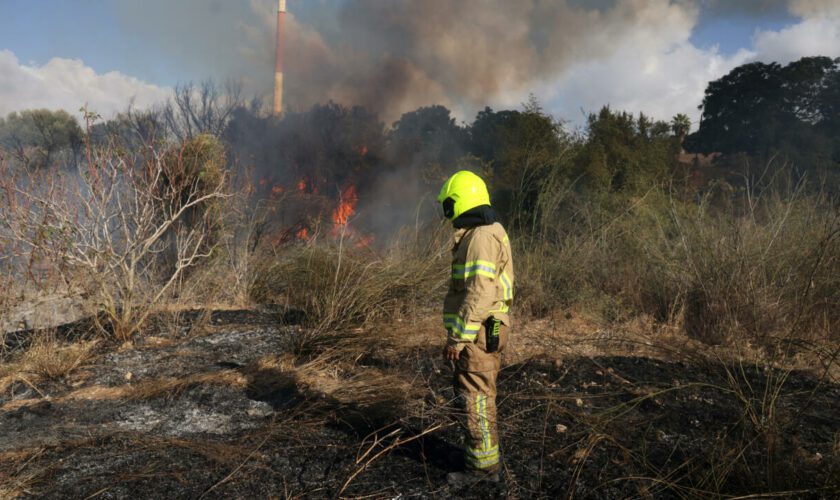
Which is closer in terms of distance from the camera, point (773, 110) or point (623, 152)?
point (623, 152)

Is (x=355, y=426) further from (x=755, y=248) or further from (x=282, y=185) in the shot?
(x=282, y=185)

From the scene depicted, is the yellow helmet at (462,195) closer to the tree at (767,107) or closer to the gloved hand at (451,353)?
the gloved hand at (451,353)

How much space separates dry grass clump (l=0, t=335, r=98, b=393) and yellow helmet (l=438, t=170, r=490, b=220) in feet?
13.3

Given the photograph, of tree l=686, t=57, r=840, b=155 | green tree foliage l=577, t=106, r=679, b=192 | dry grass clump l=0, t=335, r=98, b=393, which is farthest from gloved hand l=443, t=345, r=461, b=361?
tree l=686, t=57, r=840, b=155

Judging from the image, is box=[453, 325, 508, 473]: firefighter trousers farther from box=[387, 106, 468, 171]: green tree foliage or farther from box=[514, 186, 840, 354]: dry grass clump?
box=[387, 106, 468, 171]: green tree foliage

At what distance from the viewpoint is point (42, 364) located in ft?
16.8

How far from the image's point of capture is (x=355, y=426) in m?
3.91

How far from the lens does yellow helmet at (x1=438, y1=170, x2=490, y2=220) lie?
10.3ft

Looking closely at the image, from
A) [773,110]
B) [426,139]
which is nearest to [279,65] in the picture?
[426,139]

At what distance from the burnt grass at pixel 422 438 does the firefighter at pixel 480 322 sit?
8.2 inches

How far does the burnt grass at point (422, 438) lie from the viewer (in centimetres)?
271

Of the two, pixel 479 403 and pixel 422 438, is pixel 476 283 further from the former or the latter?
pixel 422 438

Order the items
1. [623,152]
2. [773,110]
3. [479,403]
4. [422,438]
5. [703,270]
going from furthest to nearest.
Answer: [773,110]
[623,152]
[703,270]
[422,438]
[479,403]

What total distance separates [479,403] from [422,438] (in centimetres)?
80
